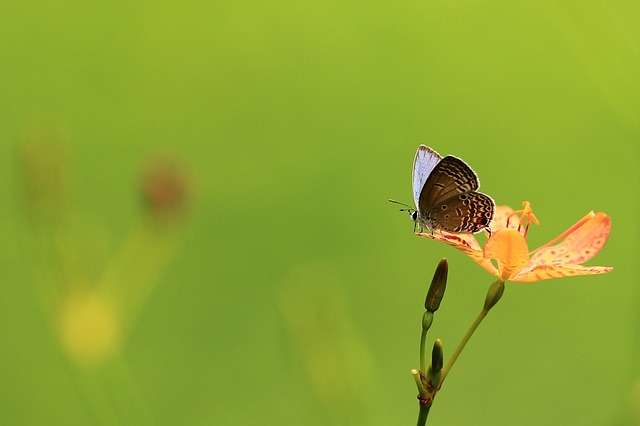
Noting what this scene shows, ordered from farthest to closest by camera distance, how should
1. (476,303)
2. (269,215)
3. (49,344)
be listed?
(269,215)
(476,303)
(49,344)

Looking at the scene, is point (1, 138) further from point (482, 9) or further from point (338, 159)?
point (482, 9)

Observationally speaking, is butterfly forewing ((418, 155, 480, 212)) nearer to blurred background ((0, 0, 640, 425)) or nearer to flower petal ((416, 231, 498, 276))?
flower petal ((416, 231, 498, 276))

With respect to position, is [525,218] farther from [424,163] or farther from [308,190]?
[308,190]

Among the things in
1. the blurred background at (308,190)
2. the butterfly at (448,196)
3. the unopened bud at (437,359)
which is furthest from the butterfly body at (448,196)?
the blurred background at (308,190)

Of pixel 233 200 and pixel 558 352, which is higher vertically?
pixel 558 352

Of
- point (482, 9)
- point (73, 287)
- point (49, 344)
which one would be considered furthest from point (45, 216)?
point (482, 9)

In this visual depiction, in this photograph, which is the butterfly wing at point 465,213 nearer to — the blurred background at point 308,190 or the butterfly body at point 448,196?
the butterfly body at point 448,196
